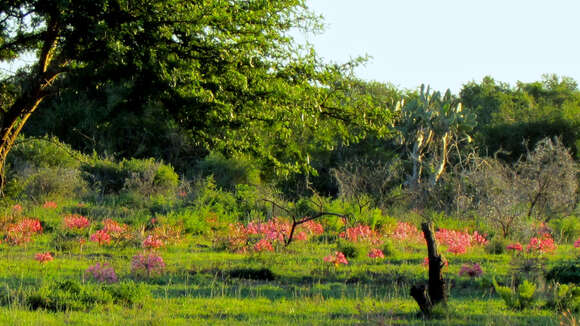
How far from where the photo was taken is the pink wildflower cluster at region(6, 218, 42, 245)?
1284 centimetres

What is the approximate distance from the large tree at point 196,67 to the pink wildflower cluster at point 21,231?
3263 millimetres

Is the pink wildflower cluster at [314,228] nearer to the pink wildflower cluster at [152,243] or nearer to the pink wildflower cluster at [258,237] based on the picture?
the pink wildflower cluster at [258,237]

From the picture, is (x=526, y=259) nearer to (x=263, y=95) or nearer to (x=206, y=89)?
(x=263, y=95)

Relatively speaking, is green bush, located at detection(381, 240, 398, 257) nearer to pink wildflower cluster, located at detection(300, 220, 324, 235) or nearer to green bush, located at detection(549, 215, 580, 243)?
pink wildflower cluster, located at detection(300, 220, 324, 235)

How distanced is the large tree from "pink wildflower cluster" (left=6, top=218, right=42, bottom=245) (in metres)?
3.26

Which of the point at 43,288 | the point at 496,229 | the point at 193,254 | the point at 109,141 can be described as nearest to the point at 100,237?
the point at 193,254

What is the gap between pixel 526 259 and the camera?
11.3 m

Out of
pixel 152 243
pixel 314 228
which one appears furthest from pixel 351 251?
pixel 152 243

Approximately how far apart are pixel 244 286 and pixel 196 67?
339cm

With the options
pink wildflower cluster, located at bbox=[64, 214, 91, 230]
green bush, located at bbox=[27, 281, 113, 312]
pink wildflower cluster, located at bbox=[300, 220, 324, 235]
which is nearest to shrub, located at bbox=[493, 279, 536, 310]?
green bush, located at bbox=[27, 281, 113, 312]

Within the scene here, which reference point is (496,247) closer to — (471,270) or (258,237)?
(471,270)

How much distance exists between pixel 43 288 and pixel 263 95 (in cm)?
424

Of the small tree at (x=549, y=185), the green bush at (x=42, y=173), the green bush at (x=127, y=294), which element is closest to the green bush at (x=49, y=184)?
the green bush at (x=42, y=173)

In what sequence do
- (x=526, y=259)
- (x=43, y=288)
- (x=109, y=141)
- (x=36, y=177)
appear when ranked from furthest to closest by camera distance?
1. (x=109, y=141)
2. (x=36, y=177)
3. (x=526, y=259)
4. (x=43, y=288)
